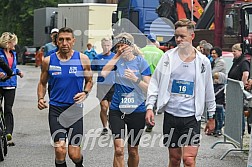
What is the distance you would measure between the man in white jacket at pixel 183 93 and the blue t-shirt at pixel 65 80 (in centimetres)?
110

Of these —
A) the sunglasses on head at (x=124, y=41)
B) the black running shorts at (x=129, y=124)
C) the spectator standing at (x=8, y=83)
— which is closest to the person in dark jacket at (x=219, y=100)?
the spectator standing at (x=8, y=83)

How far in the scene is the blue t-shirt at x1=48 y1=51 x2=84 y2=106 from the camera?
802 cm

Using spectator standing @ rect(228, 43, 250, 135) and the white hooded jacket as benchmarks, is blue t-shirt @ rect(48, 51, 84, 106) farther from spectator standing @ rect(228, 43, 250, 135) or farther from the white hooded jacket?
spectator standing @ rect(228, 43, 250, 135)

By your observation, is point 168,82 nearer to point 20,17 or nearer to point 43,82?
point 43,82

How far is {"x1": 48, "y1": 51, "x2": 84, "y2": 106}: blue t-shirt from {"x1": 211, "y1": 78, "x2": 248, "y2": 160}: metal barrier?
11.1 feet

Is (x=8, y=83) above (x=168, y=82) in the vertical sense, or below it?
below

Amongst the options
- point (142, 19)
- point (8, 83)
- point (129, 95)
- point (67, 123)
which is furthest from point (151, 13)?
point (67, 123)

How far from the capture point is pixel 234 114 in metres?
10.9

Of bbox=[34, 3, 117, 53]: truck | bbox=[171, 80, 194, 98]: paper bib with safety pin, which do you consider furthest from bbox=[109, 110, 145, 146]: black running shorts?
bbox=[34, 3, 117, 53]: truck

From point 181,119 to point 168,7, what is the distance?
18.0 metres

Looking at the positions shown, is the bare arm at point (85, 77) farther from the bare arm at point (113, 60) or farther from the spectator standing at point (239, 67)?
the spectator standing at point (239, 67)

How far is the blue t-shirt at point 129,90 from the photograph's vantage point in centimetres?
820

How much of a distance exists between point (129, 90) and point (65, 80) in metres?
0.83

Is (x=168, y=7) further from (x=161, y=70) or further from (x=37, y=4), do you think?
(x=37, y=4)
